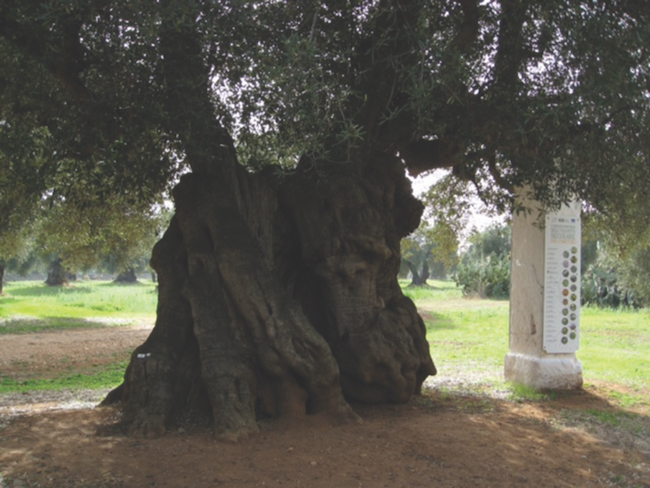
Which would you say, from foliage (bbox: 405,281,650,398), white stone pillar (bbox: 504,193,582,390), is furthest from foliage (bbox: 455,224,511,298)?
white stone pillar (bbox: 504,193,582,390)

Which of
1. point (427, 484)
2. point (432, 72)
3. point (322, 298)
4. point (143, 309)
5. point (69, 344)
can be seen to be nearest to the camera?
point (427, 484)

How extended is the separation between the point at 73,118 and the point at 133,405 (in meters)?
3.05

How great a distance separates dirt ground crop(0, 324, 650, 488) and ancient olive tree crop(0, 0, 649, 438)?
390 millimetres

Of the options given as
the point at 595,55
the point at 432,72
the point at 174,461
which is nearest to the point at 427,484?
the point at 174,461

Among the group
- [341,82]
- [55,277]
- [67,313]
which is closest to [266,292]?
[341,82]

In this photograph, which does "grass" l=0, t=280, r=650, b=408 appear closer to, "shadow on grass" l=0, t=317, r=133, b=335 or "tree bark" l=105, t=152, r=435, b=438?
"shadow on grass" l=0, t=317, r=133, b=335

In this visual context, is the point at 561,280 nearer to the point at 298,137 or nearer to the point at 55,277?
the point at 298,137

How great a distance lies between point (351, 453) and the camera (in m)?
6.00

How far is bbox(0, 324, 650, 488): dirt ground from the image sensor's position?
17.5 feet

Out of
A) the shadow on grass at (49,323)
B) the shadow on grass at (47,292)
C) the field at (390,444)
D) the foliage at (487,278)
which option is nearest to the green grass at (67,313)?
the shadow on grass at (49,323)

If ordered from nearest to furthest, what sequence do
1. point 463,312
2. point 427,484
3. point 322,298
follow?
point 427,484 < point 322,298 < point 463,312

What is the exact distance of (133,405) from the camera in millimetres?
6520

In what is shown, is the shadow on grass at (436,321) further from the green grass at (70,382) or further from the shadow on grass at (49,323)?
the shadow on grass at (49,323)

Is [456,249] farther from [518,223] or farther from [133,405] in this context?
[133,405]
